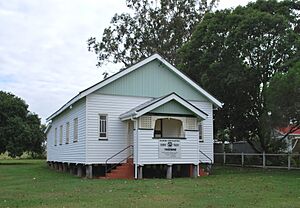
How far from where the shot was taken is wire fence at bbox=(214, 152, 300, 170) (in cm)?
2830

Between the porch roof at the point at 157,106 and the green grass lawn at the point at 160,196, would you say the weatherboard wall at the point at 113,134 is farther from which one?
the green grass lawn at the point at 160,196

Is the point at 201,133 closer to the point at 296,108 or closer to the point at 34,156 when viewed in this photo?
the point at 296,108

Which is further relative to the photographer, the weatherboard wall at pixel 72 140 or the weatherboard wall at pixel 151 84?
the weatherboard wall at pixel 151 84

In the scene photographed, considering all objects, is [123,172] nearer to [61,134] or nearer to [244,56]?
[61,134]

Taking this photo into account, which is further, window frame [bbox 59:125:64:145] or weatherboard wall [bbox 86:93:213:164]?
window frame [bbox 59:125:64:145]

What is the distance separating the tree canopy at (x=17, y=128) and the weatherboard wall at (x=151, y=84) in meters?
20.9

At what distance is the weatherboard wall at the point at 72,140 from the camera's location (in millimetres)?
24078

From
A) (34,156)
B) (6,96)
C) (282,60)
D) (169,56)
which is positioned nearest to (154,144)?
(282,60)

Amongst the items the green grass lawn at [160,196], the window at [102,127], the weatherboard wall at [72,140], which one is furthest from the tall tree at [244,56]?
the weatherboard wall at [72,140]

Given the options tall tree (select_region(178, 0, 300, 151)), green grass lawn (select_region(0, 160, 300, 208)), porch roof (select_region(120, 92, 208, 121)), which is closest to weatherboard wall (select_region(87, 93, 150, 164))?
porch roof (select_region(120, 92, 208, 121))

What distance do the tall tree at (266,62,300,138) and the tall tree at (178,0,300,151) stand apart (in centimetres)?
138

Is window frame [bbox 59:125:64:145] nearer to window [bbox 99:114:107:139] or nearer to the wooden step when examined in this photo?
window [bbox 99:114:107:139]

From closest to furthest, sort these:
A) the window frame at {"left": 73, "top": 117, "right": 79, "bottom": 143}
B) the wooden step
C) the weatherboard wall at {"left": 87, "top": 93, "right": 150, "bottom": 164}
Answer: the wooden step
the weatherboard wall at {"left": 87, "top": 93, "right": 150, "bottom": 164}
the window frame at {"left": 73, "top": 117, "right": 79, "bottom": 143}

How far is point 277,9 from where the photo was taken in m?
28.6
